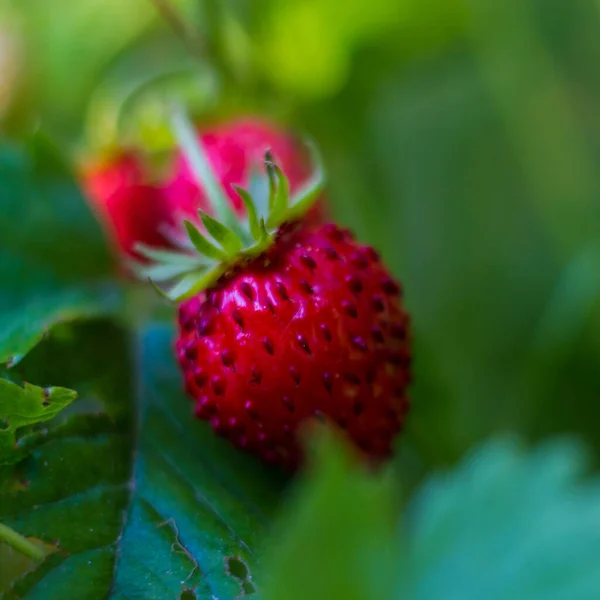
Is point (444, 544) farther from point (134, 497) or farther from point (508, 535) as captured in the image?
point (134, 497)

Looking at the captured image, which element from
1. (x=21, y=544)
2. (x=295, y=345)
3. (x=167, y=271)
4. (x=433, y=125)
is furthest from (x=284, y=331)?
(x=433, y=125)

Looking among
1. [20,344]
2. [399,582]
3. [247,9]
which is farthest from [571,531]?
[247,9]

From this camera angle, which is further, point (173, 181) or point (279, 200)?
point (173, 181)

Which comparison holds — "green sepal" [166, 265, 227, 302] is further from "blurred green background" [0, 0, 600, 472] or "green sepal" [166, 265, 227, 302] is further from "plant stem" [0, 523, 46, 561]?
"blurred green background" [0, 0, 600, 472]

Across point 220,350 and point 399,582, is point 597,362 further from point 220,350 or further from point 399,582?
point 399,582

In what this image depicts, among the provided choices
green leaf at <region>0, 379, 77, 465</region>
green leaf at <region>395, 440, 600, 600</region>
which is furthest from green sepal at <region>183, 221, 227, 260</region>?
green leaf at <region>395, 440, 600, 600</region>

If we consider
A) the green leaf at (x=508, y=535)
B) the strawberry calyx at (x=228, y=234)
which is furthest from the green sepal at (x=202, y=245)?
the green leaf at (x=508, y=535)
